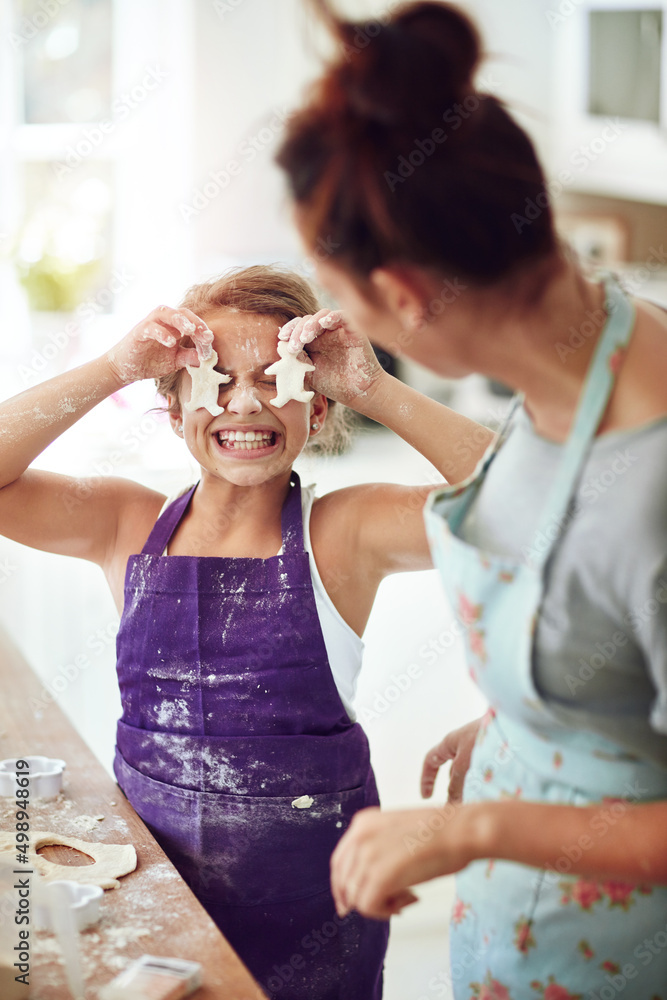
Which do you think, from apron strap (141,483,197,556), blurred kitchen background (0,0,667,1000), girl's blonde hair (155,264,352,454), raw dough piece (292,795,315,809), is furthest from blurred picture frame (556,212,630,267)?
raw dough piece (292,795,315,809)

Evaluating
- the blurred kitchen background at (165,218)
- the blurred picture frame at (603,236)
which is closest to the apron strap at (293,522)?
the blurred kitchen background at (165,218)

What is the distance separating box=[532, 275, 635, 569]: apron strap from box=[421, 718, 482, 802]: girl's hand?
481mm

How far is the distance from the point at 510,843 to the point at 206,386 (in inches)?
26.7

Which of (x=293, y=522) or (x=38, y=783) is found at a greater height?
(x=293, y=522)

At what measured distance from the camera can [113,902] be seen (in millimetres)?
814

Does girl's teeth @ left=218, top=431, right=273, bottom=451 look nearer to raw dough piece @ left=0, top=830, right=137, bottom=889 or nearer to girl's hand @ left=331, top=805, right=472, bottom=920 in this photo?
raw dough piece @ left=0, top=830, right=137, bottom=889

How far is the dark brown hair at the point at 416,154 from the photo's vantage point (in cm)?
55

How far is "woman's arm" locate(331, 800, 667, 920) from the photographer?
1.83 feet

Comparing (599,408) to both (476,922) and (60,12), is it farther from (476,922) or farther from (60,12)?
(60,12)

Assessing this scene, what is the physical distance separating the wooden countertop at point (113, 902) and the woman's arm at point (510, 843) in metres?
0.18

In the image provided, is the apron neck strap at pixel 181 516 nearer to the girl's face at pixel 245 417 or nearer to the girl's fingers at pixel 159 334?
the girl's face at pixel 245 417

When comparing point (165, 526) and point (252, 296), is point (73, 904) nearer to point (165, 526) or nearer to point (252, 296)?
point (165, 526)

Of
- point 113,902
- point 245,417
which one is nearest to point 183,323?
point 245,417

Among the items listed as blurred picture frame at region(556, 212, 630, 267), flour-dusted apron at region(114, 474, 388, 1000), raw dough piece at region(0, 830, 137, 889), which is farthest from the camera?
blurred picture frame at region(556, 212, 630, 267)
